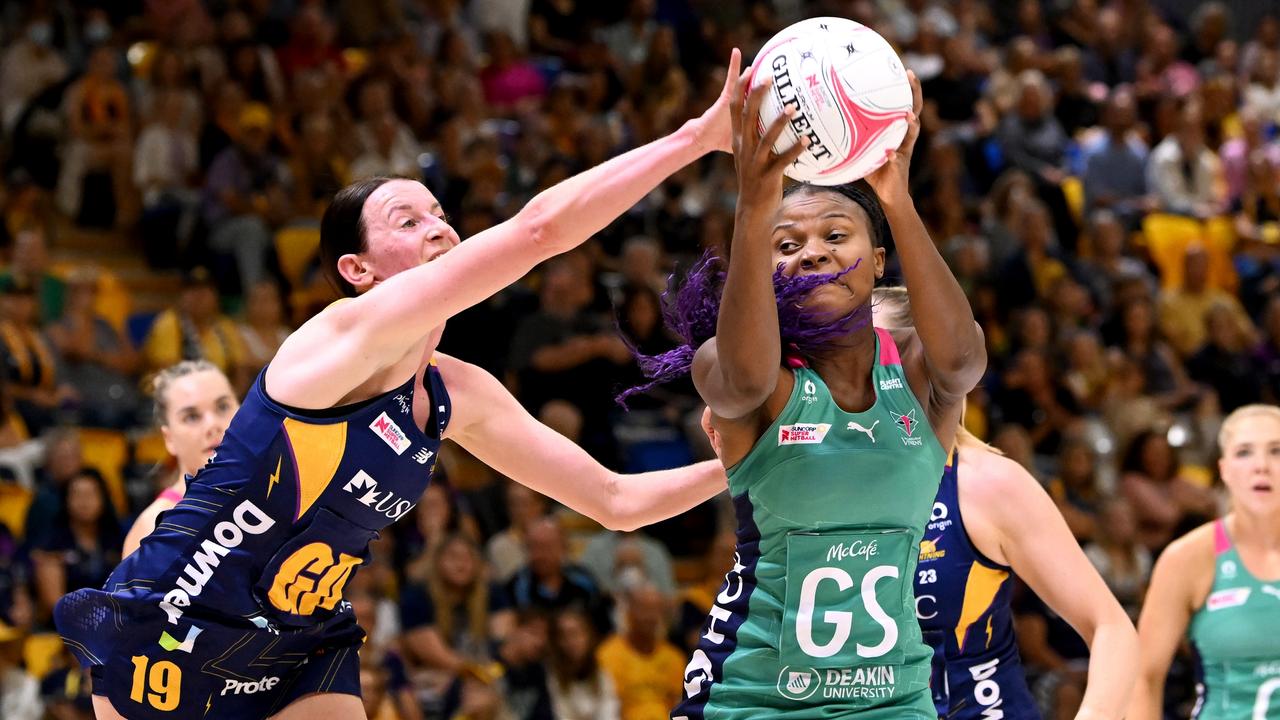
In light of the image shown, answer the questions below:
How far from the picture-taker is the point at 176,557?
3.56 metres

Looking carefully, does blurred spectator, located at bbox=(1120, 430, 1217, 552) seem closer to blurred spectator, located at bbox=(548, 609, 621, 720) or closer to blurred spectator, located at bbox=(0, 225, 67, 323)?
blurred spectator, located at bbox=(548, 609, 621, 720)

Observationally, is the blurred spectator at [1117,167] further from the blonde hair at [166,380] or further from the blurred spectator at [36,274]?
the blonde hair at [166,380]

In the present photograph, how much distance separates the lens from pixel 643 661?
802 centimetres

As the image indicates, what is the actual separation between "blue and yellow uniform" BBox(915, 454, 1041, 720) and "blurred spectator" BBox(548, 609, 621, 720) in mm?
3880

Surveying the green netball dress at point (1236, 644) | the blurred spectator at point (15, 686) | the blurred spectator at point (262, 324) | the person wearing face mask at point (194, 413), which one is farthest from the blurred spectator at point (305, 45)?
the green netball dress at point (1236, 644)

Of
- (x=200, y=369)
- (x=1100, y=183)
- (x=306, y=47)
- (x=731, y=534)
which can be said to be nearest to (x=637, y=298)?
(x=731, y=534)

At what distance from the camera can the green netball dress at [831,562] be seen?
2.86 metres

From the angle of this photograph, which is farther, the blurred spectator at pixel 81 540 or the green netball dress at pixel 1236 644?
the blurred spectator at pixel 81 540

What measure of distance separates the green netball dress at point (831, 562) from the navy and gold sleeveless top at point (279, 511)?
3.09 ft

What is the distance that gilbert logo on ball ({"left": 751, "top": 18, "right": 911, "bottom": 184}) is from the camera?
286 cm

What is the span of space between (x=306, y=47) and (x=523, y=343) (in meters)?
3.10

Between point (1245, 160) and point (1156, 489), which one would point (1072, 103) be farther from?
point (1156, 489)

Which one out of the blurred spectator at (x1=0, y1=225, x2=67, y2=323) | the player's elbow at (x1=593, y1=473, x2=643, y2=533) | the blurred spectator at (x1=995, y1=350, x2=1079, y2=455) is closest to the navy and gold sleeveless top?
the player's elbow at (x1=593, y1=473, x2=643, y2=533)

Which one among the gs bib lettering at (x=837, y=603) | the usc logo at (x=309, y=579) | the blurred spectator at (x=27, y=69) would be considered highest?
the blurred spectator at (x=27, y=69)
